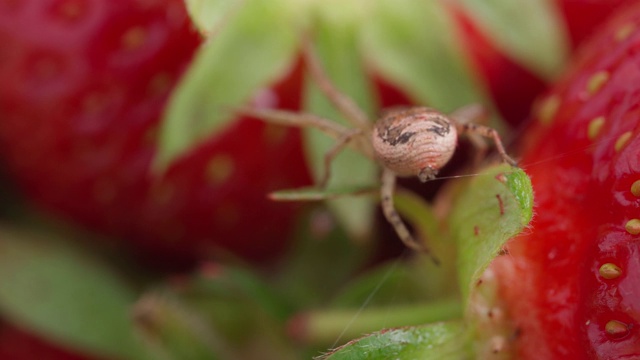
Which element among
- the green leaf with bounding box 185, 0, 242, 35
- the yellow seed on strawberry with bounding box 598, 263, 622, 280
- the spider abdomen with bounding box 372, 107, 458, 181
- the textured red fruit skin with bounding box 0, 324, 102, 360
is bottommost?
the yellow seed on strawberry with bounding box 598, 263, 622, 280

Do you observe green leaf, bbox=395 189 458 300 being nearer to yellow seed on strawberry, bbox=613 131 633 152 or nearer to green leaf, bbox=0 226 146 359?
yellow seed on strawberry, bbox=613 131 633 152

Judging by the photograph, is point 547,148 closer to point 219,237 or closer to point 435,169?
point 435,169

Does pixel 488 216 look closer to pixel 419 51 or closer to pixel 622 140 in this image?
pixel 622 140

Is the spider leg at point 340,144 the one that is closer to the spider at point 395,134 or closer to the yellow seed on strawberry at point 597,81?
the spider at point 395,134

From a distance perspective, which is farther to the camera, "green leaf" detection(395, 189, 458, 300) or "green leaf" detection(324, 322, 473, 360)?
"green leaf" detection(395, 189, 458, 300)

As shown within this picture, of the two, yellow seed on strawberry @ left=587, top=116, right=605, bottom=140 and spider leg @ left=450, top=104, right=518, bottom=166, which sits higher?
spider leg @ left=450, top=104, right=518, bottom=166

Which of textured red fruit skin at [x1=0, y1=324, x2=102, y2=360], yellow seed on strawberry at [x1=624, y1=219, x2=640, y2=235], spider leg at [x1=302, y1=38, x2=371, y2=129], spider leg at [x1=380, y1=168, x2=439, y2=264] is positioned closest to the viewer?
yellow seed on strawberry at [x1=624, y1=219, x2=640, y2=235]

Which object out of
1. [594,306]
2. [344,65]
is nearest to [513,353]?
[594,306]

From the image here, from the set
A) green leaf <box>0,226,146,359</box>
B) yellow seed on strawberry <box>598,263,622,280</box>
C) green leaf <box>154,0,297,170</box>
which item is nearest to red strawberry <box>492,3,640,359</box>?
yellow seed on strawberry <box>598,263,622,280</box>
